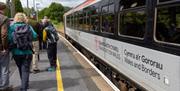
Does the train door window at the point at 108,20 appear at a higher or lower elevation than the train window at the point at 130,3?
lower

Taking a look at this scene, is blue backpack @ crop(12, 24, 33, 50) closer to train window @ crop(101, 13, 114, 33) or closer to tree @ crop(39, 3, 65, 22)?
train window @ crop(101, 13, 114, 33)

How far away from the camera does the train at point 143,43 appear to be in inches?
238

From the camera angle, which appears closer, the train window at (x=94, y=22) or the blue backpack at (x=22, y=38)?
the blue backpack at (x=22, y=38)

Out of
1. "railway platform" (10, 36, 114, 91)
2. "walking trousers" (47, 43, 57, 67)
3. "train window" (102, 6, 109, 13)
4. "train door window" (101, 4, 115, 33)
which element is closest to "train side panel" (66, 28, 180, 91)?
"train door window" (101, 4, 115, 33)

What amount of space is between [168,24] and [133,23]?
7.13 ft

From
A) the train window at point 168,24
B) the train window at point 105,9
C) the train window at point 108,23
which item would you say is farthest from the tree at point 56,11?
the train window at point 168,24

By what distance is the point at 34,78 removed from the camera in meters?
11.5

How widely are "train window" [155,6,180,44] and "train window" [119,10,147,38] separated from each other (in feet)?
2.55

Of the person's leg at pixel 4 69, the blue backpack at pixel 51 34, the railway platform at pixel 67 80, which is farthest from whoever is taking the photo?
the blue backpack at pixel 51 34

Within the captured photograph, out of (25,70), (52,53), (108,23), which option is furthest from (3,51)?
(52,53)

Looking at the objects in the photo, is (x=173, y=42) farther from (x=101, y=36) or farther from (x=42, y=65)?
(x=42, y=65)

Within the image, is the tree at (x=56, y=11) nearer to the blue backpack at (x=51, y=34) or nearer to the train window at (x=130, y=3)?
the blue backpack at (x=51, y=34)

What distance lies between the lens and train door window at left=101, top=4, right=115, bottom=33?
10.9 metres

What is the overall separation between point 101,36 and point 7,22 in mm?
4952
